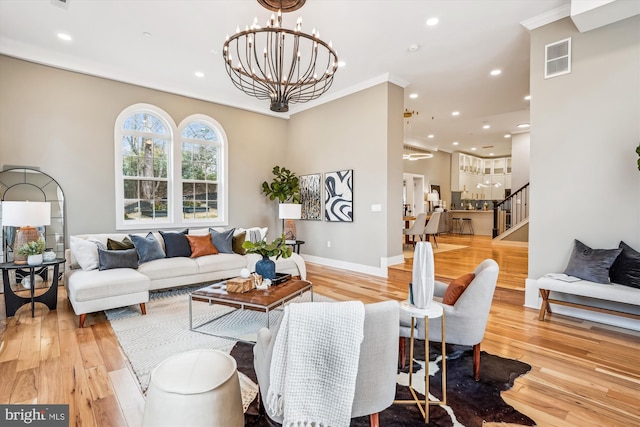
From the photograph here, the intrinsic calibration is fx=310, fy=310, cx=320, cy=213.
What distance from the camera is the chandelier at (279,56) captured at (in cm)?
265

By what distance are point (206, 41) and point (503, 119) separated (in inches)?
288

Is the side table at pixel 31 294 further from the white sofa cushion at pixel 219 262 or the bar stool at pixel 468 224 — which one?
the bar stool at pixel 468 224

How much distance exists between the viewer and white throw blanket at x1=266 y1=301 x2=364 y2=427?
1.32 m

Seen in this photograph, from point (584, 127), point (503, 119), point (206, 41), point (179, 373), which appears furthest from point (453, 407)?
point (503, 119)

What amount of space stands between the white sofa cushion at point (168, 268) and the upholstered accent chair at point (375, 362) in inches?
122

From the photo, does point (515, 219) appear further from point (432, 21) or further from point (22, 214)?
point (22, 214)

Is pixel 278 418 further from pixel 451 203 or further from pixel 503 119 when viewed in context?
pixel 451 203

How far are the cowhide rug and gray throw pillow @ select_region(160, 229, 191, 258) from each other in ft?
7.64

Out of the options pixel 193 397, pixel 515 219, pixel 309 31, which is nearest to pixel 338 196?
pixel 309 31

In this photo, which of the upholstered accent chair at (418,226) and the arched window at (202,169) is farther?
the upholstered accent chair at (418,226)

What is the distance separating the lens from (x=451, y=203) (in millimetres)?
12375

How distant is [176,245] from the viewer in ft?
15.1

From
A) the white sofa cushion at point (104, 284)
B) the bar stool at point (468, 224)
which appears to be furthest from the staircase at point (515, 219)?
the white sofa cushion at point (104, 284)

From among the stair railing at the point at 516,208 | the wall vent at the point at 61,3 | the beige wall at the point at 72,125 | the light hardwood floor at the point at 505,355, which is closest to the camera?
the light hardwood floor at the point at 505,355
